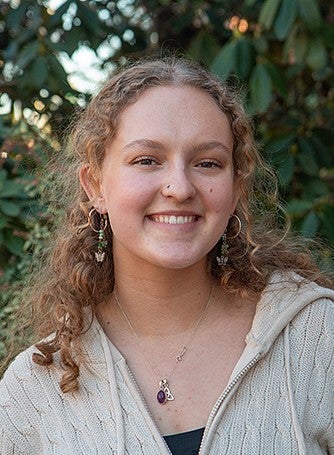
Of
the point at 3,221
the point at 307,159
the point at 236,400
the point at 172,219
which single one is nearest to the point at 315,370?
the point at 236,400

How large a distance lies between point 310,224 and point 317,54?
555mm

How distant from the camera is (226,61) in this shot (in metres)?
3.39

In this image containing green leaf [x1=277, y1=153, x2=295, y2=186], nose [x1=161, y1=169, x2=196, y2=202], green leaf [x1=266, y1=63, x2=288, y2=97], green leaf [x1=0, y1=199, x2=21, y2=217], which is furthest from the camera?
green leaf [x1=266, y1=63, x2=288, y2=97]

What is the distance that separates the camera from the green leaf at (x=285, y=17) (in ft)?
10.4

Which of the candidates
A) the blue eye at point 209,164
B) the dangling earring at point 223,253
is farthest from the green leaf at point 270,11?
the blue eye at point 209,164

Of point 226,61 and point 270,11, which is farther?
point 226,61

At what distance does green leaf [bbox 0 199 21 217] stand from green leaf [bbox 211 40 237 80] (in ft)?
2.50

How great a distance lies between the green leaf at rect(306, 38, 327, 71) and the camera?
3369 millimetres

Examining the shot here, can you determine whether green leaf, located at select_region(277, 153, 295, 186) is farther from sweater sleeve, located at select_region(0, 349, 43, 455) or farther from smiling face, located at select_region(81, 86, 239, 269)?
sweater sleeve, located at select_region(0, 349, 43, 455)

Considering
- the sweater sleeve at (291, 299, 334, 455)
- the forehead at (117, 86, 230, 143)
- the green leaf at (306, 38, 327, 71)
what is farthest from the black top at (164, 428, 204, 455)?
the green leaf at (306, 38, 327, 71)

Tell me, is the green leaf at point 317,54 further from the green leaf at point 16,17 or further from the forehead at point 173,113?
the forehead at point 173,113

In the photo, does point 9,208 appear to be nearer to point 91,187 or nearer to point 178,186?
point 91,187

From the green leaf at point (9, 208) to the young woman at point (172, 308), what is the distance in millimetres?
626

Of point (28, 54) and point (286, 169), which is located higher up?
point (28, 54)
